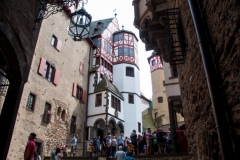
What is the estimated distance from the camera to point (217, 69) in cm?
296

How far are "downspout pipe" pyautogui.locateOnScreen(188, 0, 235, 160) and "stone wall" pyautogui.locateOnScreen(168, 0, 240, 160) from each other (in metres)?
0.06

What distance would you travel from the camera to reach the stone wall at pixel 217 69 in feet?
8.00

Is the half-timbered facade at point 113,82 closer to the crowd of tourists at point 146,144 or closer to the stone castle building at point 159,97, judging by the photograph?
the stone castle building at point 159,97

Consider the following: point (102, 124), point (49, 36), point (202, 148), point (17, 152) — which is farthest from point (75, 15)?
point (102, 124)

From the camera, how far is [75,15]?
21.7 feet

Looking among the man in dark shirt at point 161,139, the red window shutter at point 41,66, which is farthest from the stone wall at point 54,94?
the man in dark shirt at point 161,139

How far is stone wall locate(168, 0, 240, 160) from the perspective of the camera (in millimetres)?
2438

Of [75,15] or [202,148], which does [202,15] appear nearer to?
[202,148]

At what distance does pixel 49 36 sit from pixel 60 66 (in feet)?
9.74

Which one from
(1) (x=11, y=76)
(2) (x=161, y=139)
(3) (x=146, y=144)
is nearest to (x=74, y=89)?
(3) (x=146, y=144)

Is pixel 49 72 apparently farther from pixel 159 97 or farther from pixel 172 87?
pixel 159 97

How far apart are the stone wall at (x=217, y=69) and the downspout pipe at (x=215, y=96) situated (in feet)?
0.21

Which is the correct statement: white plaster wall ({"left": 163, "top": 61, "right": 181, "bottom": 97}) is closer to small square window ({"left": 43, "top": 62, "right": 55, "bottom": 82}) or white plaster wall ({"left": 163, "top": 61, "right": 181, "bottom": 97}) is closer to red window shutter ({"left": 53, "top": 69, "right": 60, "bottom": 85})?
red window shutter ({"left": 53, "top": 69, "right": 60, "bottom": 85})

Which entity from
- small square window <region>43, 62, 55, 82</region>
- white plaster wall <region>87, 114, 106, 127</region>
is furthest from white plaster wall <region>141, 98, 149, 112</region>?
small square window <region>43, 62, 55, 82</region>
